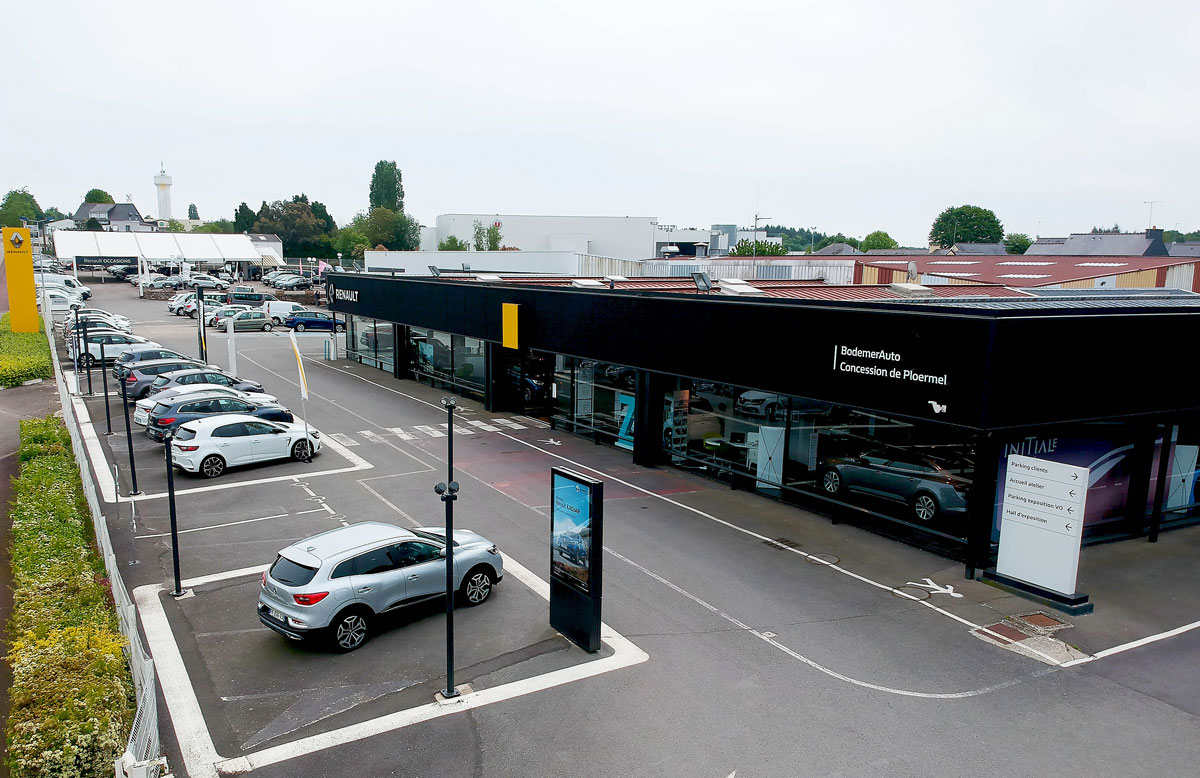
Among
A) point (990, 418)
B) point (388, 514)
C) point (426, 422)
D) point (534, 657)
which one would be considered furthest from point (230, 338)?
point (990, 418)

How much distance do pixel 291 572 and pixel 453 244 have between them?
8504 cm

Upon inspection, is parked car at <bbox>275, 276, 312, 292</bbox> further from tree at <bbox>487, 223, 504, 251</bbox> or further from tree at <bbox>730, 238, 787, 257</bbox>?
tree at <bbox>730, 238, 787, 257</bbox>

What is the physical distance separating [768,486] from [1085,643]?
28.1ft

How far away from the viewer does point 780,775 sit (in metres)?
9.16

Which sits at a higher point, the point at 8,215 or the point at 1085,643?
the point at 8,215

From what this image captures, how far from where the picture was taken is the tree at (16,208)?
144 m

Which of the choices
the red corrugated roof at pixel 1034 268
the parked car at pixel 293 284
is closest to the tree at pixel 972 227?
the red corrugated roof at pixel 1034 268

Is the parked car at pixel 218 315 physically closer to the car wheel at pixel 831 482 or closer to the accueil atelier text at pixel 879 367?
the car wheel at pixel 831 482

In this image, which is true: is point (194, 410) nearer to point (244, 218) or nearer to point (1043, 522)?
point (1043, 522)

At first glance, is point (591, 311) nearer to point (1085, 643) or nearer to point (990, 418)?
point (990, 418)

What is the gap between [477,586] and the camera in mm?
13805

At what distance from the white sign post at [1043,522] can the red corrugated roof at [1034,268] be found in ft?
77.9

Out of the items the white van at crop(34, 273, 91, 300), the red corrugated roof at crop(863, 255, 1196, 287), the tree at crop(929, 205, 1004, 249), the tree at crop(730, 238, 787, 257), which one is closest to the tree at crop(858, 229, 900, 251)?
the tree at crop(929, 205, 1004, 249)

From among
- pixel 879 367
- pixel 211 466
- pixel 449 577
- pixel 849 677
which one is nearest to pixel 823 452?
pixel 879 367
